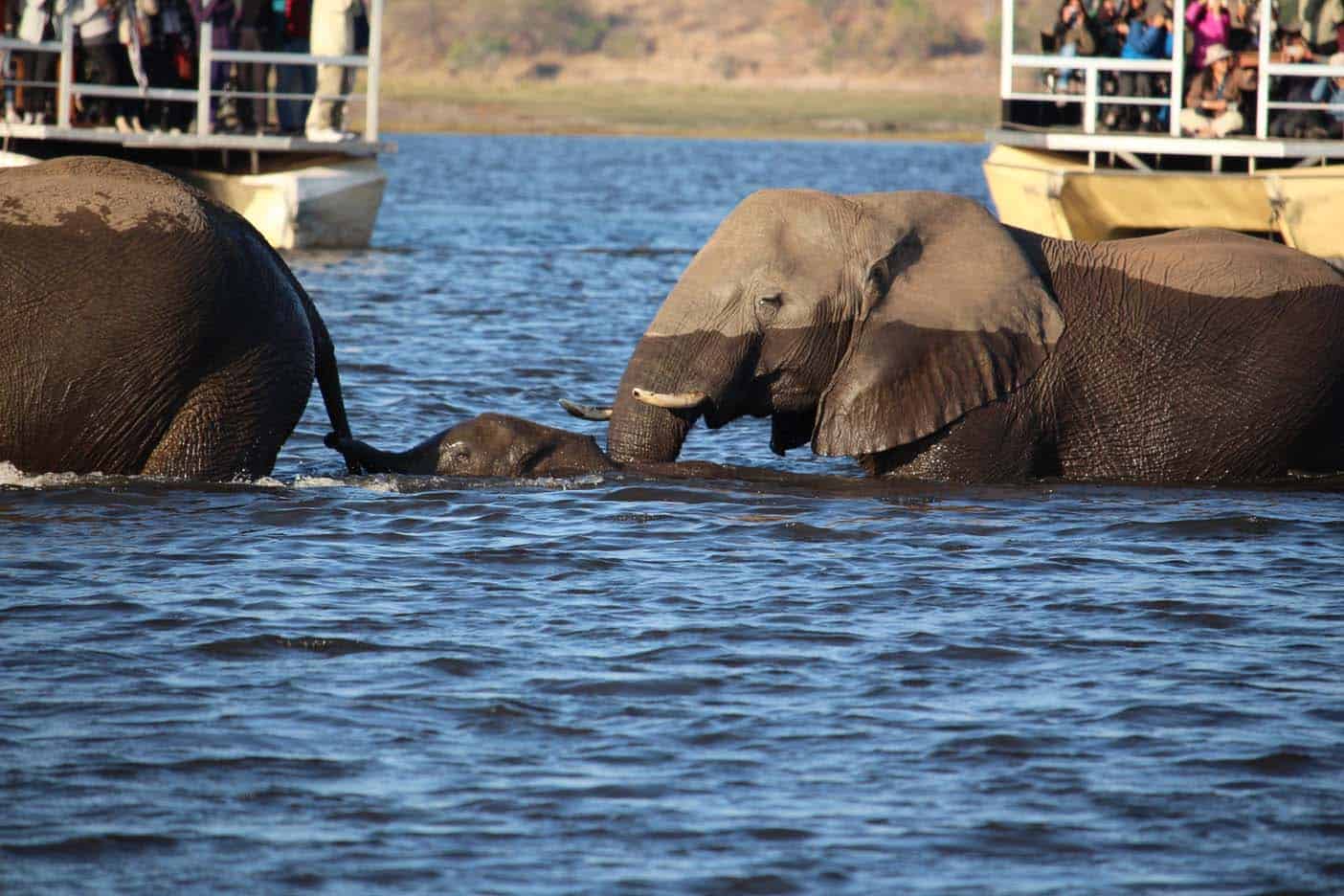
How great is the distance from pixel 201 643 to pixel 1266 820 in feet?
10.7

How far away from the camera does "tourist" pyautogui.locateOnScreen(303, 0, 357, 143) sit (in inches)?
827

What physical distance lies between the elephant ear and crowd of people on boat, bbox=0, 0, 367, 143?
1177 centimetres

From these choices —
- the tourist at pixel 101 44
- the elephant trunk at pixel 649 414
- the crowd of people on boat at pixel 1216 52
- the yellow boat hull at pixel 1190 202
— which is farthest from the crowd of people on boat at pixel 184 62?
the elephant trunk at pixel 649 414

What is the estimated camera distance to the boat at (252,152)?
19.5 metres

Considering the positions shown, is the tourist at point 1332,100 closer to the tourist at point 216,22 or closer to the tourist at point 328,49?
the tourist at point 328,49

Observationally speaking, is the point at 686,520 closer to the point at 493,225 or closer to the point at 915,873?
the point at 915,873

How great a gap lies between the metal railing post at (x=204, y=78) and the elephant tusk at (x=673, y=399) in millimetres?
12149

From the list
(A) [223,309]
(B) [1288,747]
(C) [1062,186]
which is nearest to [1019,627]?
(B) [1288,747]

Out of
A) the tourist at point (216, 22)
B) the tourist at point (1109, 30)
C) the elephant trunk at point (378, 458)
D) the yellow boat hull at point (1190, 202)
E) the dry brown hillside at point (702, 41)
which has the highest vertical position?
the dry brown hillside at point (702, 41)

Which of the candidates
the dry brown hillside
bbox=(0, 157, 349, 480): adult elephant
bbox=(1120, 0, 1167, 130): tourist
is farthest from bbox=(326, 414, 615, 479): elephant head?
the dry brown hillside

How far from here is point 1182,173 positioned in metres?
18.5

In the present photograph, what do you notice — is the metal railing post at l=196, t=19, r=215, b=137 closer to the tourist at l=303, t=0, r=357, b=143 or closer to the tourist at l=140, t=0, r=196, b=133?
the tourist at l=140, t=0, r=196, b=133

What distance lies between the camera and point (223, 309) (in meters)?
8.11

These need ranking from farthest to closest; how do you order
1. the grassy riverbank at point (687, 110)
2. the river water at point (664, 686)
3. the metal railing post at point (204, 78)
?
the grassy riverbank at point (687, 110)
the metal railing post at point (204, 78)
the river water at point (664, 686)
